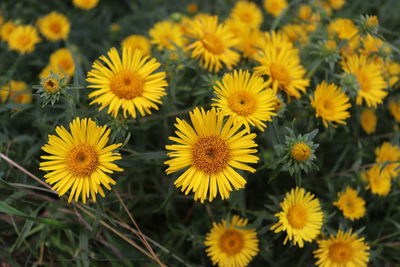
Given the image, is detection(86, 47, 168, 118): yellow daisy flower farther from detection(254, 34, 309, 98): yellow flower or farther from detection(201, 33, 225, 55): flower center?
detection(254, 34, 309, 98): yellow flower

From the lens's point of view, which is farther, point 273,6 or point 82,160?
point 273,6

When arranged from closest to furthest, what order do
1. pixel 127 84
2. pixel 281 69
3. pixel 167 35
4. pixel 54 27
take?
1. pixel 127 84
2. pixel 281 69
3. pixel 167 35
4. pixel 54 27

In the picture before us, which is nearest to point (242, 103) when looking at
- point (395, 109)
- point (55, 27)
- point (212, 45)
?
point (212, 45)

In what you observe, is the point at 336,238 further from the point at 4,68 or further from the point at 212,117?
the point at 4,68

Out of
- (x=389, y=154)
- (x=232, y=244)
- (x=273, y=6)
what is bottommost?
(x=232, y=244)

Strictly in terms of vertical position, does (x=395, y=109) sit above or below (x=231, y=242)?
above

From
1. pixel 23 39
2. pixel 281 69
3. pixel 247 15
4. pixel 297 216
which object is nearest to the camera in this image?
pixel 297 216

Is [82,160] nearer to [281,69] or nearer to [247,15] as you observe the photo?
[281,69]

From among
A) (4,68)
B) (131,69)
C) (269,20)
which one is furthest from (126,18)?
(131,69)

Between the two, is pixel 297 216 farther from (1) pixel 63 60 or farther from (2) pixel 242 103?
(1) pixel 63 60

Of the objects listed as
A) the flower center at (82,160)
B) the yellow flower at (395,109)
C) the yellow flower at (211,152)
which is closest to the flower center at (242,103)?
the yellow flower at (211,152)
